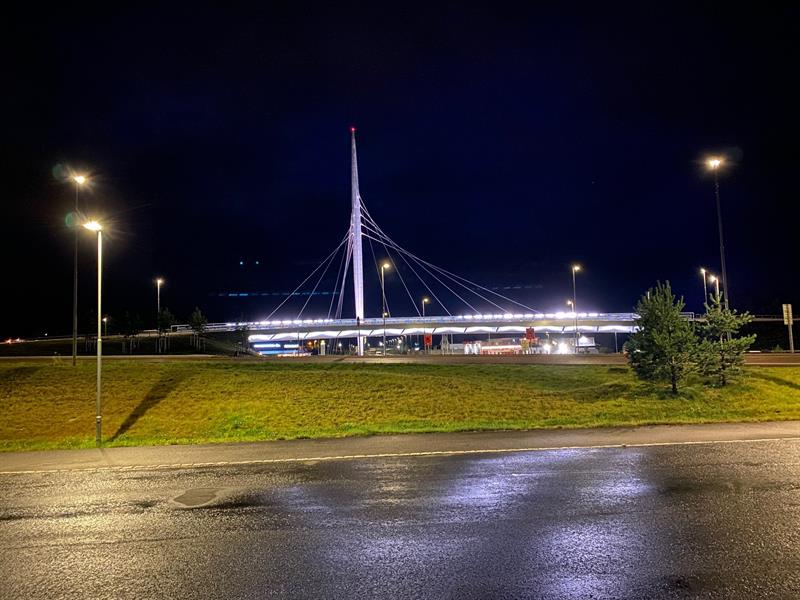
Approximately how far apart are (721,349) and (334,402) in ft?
49.1

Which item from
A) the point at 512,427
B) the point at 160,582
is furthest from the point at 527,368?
the point at 160,582

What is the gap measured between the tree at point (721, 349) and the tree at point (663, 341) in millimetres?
712

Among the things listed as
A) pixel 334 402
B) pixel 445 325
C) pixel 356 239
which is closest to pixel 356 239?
pixel 356 239

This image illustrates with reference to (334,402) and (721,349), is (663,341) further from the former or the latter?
(334,402)

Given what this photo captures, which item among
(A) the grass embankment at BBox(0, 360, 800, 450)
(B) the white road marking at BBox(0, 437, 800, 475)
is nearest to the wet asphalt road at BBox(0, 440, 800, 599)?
(B) the white road marking at BBox(0, 437, 800, 475)

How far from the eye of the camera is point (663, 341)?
1997 centimetres

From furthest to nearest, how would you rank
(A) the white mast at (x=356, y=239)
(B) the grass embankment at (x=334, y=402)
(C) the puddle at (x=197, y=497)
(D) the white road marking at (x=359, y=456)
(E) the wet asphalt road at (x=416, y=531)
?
1. (A) the white mast at (x=356, y=239)
2. (B) the grass embankment at (x=334, y=402)
3. (D) the white road marking at (x=359, y=456)
4. (C) the puddle at (x=197, y=497)
5. (E) the wet asphalt road at (x=416, y=531)

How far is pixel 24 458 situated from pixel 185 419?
5925 millimetres

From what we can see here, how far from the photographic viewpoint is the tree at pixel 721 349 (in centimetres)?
2084

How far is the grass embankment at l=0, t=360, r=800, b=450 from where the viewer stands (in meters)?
16.4

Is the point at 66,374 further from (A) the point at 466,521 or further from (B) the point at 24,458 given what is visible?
(A) the point at 466,521

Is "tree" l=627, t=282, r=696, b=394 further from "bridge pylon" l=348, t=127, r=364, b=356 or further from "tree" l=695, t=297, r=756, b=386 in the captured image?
"bridge pylon" l=348, t=127, r=364, b=356

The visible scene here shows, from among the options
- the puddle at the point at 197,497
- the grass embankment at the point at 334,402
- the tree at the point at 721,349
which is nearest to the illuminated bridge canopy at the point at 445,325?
the grass embankment at the point at 334,402

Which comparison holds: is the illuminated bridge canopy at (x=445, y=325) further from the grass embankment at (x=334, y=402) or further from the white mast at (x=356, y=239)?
the grass embankment at (x=334, y=402)
